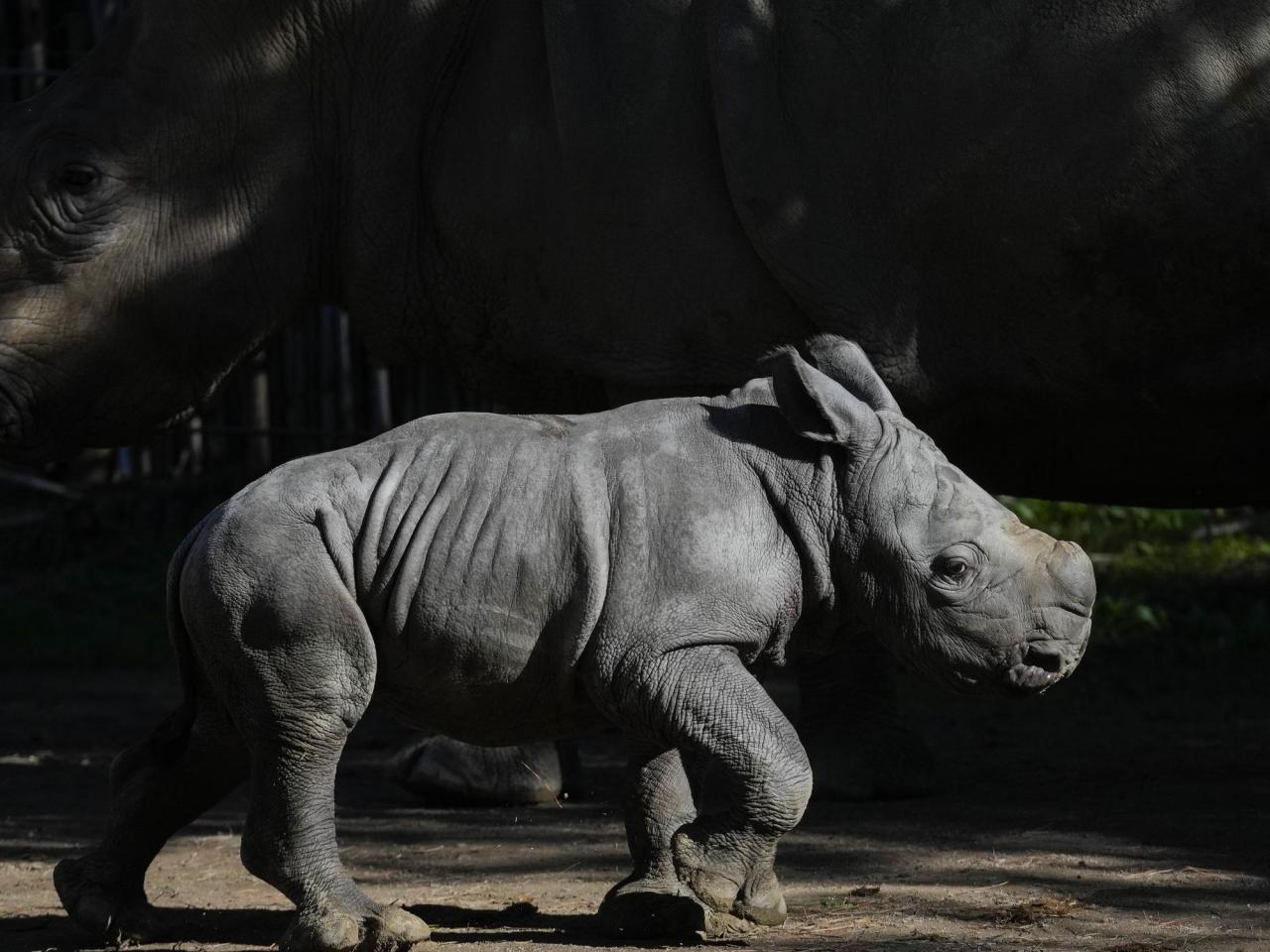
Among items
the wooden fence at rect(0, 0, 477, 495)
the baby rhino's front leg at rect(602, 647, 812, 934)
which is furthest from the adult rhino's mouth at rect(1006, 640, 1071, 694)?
the wooden fence at rect(0, 0, 477, 495)

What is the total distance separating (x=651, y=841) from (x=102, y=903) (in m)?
0.99

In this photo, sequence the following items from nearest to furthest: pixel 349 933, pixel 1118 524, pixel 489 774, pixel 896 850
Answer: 1. pixel 349 933
2. pixel 896 850
3. pixel 489 774
4. pixel 1118 524

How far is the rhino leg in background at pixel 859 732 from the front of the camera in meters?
5.16

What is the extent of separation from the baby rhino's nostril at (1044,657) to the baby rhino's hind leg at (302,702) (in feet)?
3.62

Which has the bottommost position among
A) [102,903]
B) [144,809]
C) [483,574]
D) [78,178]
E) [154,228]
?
[102,903]

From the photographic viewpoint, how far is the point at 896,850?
174 inches

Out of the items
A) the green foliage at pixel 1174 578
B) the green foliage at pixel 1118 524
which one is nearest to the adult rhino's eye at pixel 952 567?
the green foliage at pixel 1174 578

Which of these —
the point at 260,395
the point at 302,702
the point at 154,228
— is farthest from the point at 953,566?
the point at 260,395

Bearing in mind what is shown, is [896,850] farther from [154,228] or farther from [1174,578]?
[1174,578]

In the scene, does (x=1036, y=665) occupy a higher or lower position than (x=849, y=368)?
lower

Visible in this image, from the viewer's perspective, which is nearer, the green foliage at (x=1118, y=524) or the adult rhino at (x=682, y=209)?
the adult rhino at (x=682, y=209)

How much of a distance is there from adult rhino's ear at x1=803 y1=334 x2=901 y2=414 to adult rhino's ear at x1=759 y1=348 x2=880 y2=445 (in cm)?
16

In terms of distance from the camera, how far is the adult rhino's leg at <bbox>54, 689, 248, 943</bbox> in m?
3.61

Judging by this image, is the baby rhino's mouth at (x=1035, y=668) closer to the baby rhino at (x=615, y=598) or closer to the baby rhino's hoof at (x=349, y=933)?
the baby rhino at (x=615, y=598)
